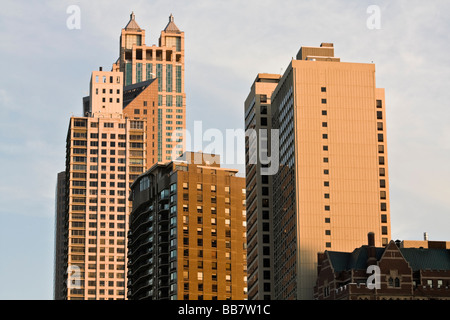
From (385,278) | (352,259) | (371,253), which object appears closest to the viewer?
(385,278)

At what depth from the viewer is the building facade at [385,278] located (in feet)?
616

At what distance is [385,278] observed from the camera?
7461 inches

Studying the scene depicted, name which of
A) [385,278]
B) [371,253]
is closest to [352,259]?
[371,253]

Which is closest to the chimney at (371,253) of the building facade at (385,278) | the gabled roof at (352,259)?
the building facade at (385,278)

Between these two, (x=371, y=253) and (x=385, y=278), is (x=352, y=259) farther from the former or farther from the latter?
(x=385, y=278)

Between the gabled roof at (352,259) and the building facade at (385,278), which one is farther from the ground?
the gabled roof at (352,259)

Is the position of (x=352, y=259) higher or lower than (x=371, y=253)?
lower

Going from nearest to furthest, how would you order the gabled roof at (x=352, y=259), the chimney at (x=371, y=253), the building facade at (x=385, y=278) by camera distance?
the building facade at (x=385, y=278) → the chimney at (x=371, y=253) → the gabled roof at (x=352, y=259)

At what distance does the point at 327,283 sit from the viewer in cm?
19700

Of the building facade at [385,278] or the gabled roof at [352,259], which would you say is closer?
the building facade at [385,278]

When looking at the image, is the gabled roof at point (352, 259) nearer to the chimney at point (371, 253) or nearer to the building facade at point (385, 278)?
the building facade at point (385, 278)
